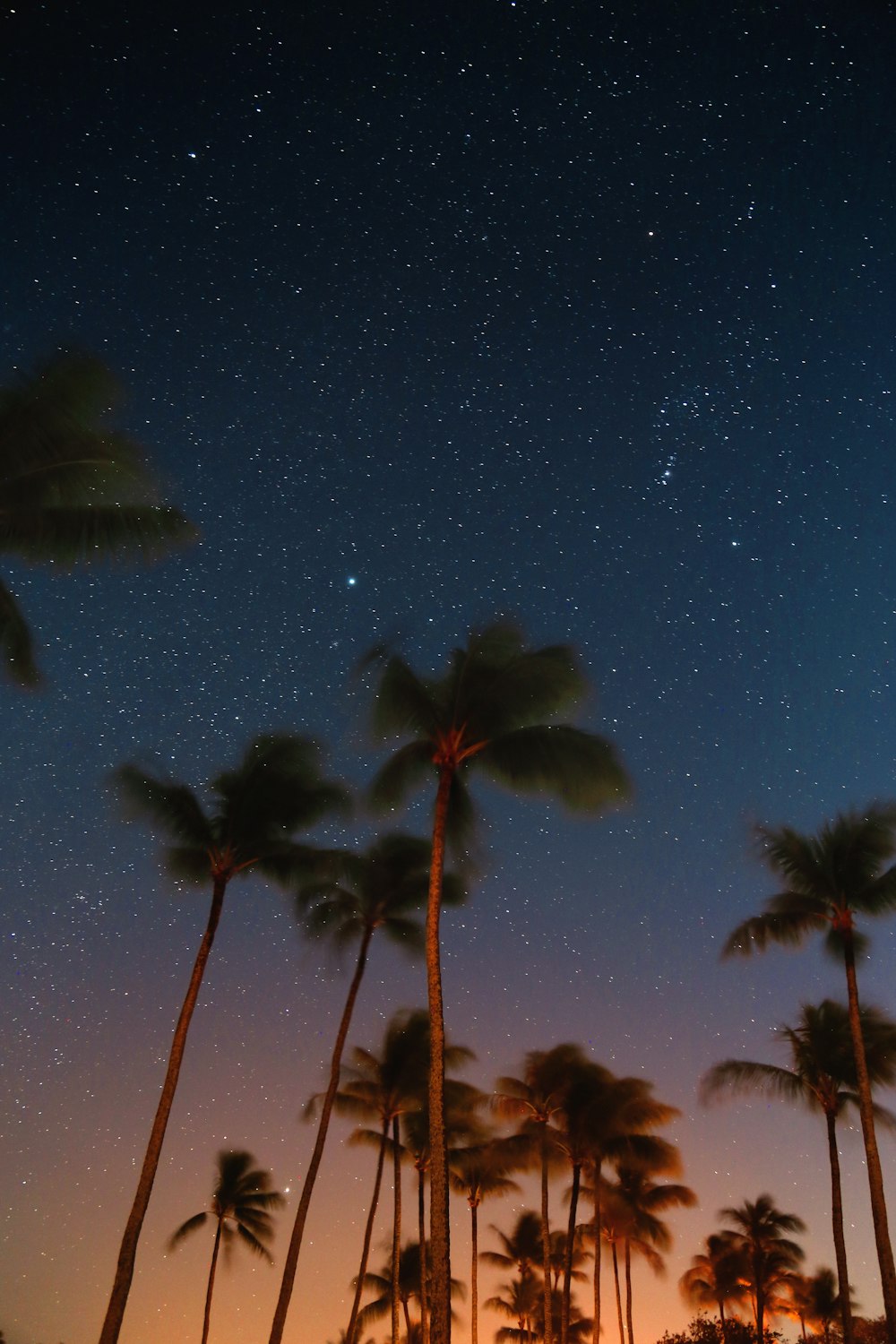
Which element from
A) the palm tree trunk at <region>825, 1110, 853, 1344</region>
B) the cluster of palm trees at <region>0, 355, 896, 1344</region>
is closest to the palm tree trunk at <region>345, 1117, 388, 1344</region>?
the cluster of palm trees at <region>0, 355, 896, 1344</region>

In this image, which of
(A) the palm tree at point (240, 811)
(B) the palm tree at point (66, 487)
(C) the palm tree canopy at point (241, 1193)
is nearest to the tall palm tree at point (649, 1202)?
(C) the palm tree canopy at point (241, 1193)

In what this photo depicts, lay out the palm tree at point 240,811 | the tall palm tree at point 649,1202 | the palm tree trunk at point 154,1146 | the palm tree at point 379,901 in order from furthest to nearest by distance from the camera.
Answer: the tall palm tree at point 649,1202
the palm tree at point 379,901
the palm tree at point 240,811
the palm tree trunk at point 154,1146

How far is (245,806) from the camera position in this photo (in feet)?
73.8

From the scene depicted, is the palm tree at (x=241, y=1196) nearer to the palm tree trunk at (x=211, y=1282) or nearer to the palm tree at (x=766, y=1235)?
the palm tree trunk at (x=211, y=1282)

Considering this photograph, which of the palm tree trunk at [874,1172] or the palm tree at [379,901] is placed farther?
the palm tree at [379,901]

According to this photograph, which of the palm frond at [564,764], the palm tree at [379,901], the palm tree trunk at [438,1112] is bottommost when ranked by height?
the palm tree trunk at [438,1112]

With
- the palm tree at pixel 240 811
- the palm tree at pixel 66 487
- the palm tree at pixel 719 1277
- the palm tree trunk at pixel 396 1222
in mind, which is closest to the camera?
the palm tree at pixel 66 487

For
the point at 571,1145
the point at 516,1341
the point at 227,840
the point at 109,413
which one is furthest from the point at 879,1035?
the point at 516,1341

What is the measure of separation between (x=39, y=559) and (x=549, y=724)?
361 inches

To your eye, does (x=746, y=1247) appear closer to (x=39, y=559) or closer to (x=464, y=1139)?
(x=464, y=1139)

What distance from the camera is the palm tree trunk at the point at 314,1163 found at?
2461cm

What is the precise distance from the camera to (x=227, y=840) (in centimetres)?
2270

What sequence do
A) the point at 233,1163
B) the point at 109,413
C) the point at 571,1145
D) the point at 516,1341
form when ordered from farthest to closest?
the point at 516,1341 < the point at 233,1163 < the point at 571,1145 < the point at 109,413

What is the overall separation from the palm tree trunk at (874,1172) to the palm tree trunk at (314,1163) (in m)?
12.1
